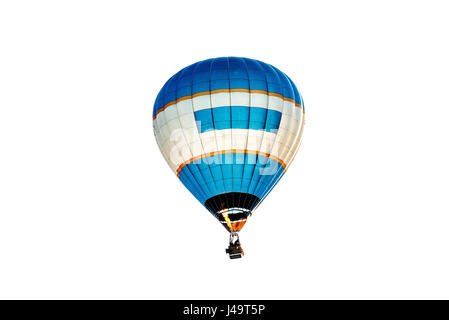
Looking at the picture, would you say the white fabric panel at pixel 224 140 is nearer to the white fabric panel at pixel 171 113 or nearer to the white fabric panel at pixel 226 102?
the white fabric panel at pixel 226 102

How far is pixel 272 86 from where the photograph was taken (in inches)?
766

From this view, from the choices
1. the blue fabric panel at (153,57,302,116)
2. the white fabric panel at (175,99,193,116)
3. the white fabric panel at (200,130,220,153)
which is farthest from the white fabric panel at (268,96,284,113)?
the white fabric panel at (175,99,193,116)

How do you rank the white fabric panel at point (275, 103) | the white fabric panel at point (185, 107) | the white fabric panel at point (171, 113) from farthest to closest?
1. the white fabric panel at point (171, 113)
2. the white fabric panel at point (275, 103)
3. the white fabric panel at point (185, 107)

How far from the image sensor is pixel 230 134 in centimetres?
1872

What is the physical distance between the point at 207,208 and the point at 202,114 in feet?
8.62

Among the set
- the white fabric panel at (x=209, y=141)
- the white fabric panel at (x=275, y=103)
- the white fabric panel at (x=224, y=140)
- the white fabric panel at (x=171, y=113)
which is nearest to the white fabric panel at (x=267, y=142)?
the white fabric panel at (x=275, y=103)

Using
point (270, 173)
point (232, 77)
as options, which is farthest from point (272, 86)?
point (270, 173)

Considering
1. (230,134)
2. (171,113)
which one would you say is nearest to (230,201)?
(230,134)

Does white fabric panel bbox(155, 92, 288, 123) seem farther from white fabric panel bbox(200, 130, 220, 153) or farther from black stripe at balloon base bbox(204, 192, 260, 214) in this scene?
black stripe at balloon base bbox(204, 192, 260, 214)

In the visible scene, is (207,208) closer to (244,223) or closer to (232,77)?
(244,223)

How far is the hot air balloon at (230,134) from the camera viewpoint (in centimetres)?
1872

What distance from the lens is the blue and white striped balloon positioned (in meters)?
18.7

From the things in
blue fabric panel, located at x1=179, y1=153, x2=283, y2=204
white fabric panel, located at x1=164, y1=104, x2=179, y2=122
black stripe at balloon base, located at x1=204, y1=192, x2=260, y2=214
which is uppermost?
white fabric panel, located at x1=164, y1=104, x2=179, y2=122

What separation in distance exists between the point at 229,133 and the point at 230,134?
1.5 inches
